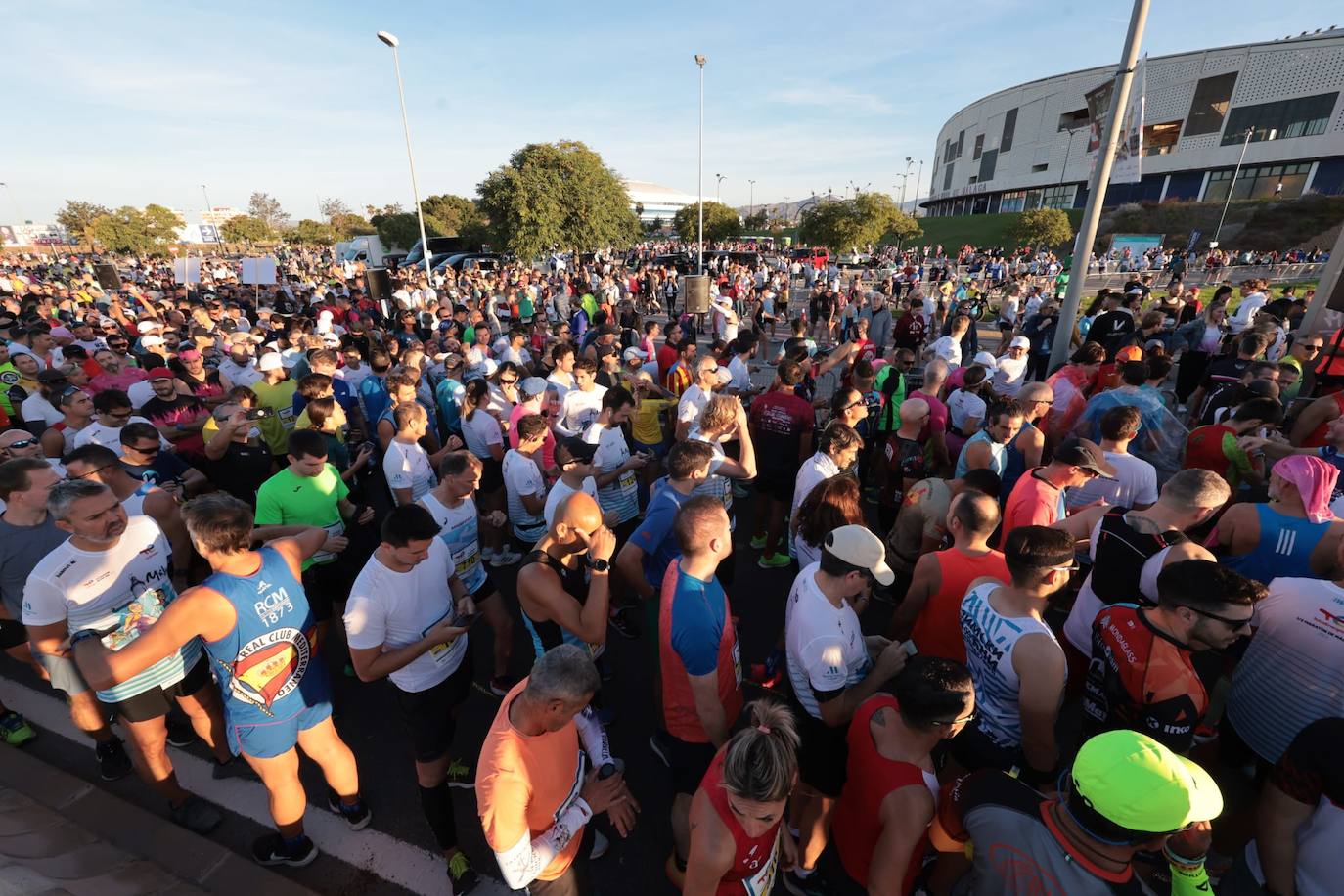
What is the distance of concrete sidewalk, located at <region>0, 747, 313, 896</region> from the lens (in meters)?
2.03

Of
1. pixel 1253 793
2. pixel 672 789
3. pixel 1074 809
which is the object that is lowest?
pixel 672 789

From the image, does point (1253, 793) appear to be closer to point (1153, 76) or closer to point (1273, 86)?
point (1273, 86)

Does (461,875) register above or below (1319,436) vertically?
below

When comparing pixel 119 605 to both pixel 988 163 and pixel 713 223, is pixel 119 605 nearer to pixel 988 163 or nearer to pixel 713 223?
pixel 713 223

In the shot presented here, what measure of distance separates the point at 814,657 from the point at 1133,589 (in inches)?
71.0

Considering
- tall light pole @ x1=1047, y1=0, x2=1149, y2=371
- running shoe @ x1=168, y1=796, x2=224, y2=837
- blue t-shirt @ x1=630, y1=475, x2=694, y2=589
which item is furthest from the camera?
tall light pole @ x1=1047, y1=0, x2=1149, y2=371

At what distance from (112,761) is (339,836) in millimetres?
1715

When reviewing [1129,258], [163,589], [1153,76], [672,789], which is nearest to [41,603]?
[163,589]

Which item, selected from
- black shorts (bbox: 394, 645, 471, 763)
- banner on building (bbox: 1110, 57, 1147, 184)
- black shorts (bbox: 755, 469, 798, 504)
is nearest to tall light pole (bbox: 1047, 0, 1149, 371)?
banner on building (bbox: 1110, 57, 1147, 184)

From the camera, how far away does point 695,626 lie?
7.97ft

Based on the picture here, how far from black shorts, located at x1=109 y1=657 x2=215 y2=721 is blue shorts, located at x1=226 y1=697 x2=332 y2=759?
0.60m

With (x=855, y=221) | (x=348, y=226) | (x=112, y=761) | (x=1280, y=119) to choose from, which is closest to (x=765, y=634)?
(x=112, y=761)

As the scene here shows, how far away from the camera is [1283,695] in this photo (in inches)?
98.9

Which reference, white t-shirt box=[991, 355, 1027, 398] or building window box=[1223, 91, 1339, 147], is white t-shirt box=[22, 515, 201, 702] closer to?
white t-shirt box=[991, 355, 1027, 398]
